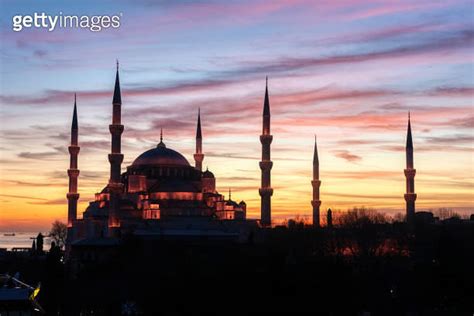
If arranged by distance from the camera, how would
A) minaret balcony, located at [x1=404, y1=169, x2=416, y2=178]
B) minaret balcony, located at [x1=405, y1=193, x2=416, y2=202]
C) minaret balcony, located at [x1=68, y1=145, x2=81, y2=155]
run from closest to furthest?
minaret balcony, located at [x1=404, y1=169, x2=416, y2=178]
minaret balcony, located at [x1=405, y1=193, x2=416, y2=202]
minaret balcony, located at [x1=68, y1=145, x2=81, y2=155]

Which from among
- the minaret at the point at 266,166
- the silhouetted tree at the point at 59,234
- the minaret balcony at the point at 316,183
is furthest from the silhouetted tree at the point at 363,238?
the silhouetted tree at the point at 59,234

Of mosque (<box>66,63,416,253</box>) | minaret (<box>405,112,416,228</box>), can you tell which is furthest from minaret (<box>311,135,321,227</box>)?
minaret (<box>405,112,416,228</box>)

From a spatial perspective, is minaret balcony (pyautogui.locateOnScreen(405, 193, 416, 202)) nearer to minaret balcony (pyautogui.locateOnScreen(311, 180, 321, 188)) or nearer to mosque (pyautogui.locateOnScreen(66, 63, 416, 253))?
mosque (pyautogui.locateOnScreen(66, 63, 416, 253))

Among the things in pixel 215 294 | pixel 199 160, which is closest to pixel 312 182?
pixel 199 160

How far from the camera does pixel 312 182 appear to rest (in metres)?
104

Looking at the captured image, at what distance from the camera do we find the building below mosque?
3551 inches

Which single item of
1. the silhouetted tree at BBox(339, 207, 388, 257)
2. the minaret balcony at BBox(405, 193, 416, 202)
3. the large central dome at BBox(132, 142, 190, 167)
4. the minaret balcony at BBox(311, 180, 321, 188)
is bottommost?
the silhouetted tree at BBox(339, 207, 388, 257)

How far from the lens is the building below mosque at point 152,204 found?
90188 mm

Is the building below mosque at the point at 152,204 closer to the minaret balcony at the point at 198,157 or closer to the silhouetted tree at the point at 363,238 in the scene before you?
the minaret balcony at the point at 198,157

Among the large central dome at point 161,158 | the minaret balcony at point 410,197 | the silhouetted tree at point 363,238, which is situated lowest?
the silhouetted tree at point 363,238

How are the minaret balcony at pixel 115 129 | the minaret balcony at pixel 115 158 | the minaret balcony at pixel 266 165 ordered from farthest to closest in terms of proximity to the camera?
the minaret balcony at pixel 266 165
the minaret balcony at pixel 115 129
the minaret balcony at pixel 115 158

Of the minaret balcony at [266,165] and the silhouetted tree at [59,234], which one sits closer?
the minaret balcony at [266,165]

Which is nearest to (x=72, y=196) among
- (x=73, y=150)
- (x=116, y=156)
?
(x=73, y=150)

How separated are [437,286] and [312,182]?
5302cm
